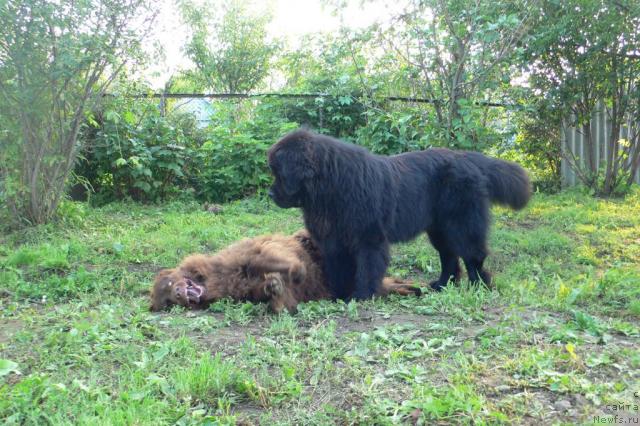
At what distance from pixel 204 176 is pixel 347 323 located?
6.56 m

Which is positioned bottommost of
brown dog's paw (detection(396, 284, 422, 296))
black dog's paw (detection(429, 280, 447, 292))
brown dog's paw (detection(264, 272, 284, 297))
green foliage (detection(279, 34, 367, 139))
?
black dog's paw (detection(429, 280, 447, 292))

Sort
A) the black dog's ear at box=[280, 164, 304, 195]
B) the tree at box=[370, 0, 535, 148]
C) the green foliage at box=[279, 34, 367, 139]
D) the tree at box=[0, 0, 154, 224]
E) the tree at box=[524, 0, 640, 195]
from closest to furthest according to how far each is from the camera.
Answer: the black dog's ear at box=[280, 164, 304, 195], the tree at box=[0, 0, 154, 224], the tree at box=[370, 0, 535, 148], the tree at box=[524, 0, 640, 195], the green foliage at box=[279, 34, 367, 139]

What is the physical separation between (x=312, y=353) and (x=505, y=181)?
10.0 ft

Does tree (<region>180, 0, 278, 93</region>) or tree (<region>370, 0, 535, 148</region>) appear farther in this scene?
tree (<region>180, 0, 278, 93</region>)

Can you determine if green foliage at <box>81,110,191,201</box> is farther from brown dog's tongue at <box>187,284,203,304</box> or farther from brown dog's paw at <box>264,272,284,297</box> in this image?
brown dog's paw at <box>264,272,284,297</box>

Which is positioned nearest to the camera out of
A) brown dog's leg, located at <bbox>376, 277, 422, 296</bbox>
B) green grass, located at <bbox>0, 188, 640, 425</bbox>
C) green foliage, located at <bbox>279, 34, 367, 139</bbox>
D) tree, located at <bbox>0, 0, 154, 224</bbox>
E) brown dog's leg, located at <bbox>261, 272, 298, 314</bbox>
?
green grass, located at <bbox>0, 188, 640, 425</bbox>

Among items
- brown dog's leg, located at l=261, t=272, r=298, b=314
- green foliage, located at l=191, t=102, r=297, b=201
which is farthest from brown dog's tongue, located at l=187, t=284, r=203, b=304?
green foliage, located at l=191, t=102, r=297, b=201

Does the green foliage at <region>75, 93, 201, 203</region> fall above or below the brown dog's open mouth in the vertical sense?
above

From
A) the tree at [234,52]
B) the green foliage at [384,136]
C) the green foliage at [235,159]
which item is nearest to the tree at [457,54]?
the green foliage at [384,136]

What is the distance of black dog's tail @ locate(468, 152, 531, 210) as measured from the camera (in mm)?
5242

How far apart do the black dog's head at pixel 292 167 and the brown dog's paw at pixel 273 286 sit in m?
0.88

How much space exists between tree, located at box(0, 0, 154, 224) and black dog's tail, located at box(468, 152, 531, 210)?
4.09 m

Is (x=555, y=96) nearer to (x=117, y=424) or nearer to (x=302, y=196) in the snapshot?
(x=302, y=196)

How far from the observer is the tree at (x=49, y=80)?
583 cm
